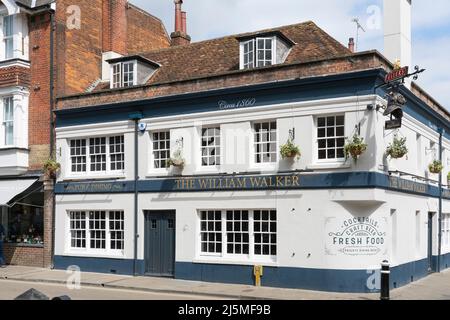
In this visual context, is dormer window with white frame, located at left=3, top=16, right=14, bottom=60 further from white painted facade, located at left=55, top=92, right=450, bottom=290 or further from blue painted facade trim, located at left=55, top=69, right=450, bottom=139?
white painted facade, located at left=55, top=92, right=450, bottom=290

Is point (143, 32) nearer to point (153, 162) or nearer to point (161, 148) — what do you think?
point (161, 148)

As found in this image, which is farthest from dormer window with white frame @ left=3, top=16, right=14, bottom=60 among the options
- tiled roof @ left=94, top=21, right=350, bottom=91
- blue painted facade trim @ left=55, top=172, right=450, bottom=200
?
blue painted facade trim @ left=55, top=172, right=450, bottom=200

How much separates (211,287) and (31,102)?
11037 mm

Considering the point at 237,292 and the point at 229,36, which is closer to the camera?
the point at 237,292

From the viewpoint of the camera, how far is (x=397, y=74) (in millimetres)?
14914

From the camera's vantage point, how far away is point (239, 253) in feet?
56.0

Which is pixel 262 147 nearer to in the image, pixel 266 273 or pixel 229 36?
pixel 266 273

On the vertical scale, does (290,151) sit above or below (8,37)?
below

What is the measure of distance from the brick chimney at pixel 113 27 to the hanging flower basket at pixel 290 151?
1176cm

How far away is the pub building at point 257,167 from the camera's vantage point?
1545 cm

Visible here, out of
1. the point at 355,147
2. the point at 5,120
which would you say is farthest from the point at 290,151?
the point at 5,120

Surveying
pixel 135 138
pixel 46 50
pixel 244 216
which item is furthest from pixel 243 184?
pixel 46 50

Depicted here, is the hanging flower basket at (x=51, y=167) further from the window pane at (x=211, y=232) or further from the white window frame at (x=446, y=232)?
the white window frame at (x=446, y=232)

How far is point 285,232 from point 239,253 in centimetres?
176
